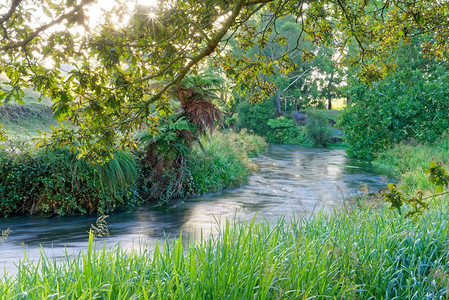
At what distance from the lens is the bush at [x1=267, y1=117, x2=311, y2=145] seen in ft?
129

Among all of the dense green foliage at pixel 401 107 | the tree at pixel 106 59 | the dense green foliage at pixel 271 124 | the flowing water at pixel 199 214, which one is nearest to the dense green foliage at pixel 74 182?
the flowing water at pixel 199 214

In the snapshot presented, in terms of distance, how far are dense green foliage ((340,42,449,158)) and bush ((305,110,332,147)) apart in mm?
12520

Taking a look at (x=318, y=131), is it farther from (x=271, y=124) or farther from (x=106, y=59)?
(x=106, y=59)

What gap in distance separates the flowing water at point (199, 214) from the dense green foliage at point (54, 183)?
1.31ft

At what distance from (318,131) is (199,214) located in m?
27.4

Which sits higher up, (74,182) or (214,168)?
(74,182)

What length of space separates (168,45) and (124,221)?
5981mm

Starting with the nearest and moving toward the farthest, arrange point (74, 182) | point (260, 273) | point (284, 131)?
point (260, 273), point (74, 182), point (284, 131)


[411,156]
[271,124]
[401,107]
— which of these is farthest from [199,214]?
[271,124]

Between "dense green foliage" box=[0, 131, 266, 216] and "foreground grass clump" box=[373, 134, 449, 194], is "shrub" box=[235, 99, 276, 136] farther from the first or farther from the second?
"dense green foliage" box=[0, 131, 266, 216]

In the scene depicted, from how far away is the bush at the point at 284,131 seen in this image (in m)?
39.4

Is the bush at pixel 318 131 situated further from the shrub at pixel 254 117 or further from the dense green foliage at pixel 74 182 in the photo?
the dense green foliage at pixel 74 182

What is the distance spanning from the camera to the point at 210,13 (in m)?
4.72

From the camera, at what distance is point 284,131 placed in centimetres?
4044
